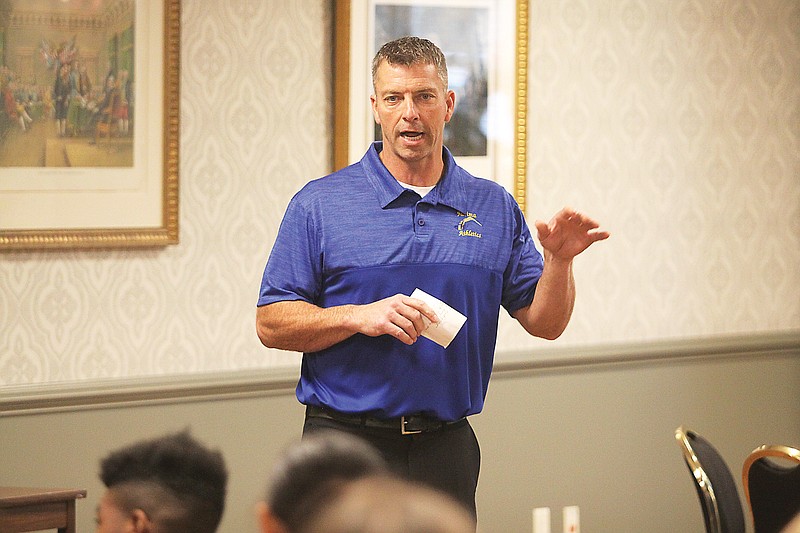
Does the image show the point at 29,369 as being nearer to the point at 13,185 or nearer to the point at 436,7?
the point at 13,185

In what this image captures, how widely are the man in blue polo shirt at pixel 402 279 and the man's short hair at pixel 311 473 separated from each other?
1.32m

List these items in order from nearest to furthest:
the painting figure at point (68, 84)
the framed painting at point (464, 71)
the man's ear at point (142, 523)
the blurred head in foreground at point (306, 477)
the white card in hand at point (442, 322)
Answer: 1. the blurred head in foreground at point (306, 477)
2. the man's ear at point (142, 523)
3. the white card in hand at point (442, 322)
4. the painting figure at point (68, 84)
5. the framed painting at point (464, 71)

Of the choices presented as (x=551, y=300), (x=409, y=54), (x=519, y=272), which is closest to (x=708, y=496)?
(x=551, y=300)

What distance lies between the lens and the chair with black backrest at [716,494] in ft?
9.69

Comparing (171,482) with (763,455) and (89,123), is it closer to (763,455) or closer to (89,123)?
(763,455)

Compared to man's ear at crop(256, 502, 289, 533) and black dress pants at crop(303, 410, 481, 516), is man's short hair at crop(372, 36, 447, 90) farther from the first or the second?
man's ear at crop(256, 502, 289, 533)

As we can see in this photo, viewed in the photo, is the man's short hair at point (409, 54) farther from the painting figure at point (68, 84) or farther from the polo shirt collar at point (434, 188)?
the painting figure at point (68, 84)

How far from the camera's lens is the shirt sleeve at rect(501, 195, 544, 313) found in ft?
10.3

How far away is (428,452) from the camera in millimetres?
2951

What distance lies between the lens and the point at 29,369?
3.84 meters

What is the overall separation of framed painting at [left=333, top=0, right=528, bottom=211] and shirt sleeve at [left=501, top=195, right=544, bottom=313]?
1187 mm

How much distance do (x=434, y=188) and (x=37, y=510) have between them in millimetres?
1368

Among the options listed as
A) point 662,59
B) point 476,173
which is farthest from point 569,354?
point 662,59

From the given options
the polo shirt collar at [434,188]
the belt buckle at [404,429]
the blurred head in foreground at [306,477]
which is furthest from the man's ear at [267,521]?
the polo shirt collar at [434,188]
